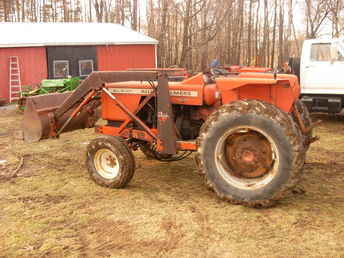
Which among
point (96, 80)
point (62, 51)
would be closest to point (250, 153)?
point (96, 80)

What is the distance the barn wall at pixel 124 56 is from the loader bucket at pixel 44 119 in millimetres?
13146

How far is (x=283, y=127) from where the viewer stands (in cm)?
423

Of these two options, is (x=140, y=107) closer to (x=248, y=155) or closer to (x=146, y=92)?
(x=146, y=92)

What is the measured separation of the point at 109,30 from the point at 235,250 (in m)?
19.0

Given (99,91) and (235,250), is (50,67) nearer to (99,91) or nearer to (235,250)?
(99,91)

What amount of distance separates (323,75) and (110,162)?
6.86 m

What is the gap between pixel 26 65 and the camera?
56.3 ft

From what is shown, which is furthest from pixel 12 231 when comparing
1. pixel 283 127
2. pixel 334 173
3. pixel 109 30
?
pixel 109 30

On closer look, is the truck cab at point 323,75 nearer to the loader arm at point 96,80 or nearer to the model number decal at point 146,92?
the loader arm at point 96,80

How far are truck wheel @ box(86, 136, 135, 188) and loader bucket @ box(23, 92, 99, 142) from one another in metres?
0.85

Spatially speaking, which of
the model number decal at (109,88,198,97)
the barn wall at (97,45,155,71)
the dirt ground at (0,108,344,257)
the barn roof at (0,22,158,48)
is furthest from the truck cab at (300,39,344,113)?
the barn wall at (97,45,155,71)

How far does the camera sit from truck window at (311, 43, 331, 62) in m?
10.3

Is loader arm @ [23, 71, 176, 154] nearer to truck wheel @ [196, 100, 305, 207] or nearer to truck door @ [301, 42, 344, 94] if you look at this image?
truck wheel @ [196, 100, 305, 207]

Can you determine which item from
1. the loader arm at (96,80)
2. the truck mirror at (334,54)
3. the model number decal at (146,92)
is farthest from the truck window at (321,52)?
the model number decal at (146,92)
